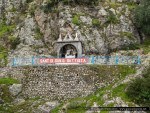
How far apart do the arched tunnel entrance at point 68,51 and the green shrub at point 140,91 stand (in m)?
15.8

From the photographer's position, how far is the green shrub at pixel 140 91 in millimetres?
37875

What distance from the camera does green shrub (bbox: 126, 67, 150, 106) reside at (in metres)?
37.9

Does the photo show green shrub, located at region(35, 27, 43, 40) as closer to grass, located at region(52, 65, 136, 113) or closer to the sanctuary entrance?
the sanctuary entrance

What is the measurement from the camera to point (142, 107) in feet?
123

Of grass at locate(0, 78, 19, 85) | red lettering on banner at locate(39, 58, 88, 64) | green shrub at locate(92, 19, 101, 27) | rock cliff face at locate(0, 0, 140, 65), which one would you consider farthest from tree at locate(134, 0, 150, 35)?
grass at locate(0, 78, 19, 85)

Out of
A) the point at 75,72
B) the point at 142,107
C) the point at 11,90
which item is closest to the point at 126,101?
the point at 142,107

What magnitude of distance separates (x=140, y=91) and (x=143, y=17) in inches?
813

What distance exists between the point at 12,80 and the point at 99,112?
12605 millimetres

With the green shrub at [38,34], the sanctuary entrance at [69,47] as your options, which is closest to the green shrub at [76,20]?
the sanctuary entrance at [69,47]

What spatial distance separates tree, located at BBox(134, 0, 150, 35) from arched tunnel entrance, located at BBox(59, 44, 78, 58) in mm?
11199

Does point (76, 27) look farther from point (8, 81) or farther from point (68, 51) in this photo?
point (8, 81)

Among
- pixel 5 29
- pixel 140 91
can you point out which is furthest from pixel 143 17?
pixel 5 29

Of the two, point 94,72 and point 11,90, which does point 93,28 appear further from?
point 11,90

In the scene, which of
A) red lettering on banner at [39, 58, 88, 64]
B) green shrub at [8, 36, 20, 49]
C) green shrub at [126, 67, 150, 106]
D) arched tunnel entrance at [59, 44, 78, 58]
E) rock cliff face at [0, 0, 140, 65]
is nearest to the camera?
green shrub at [126, 67, 150, 106]
